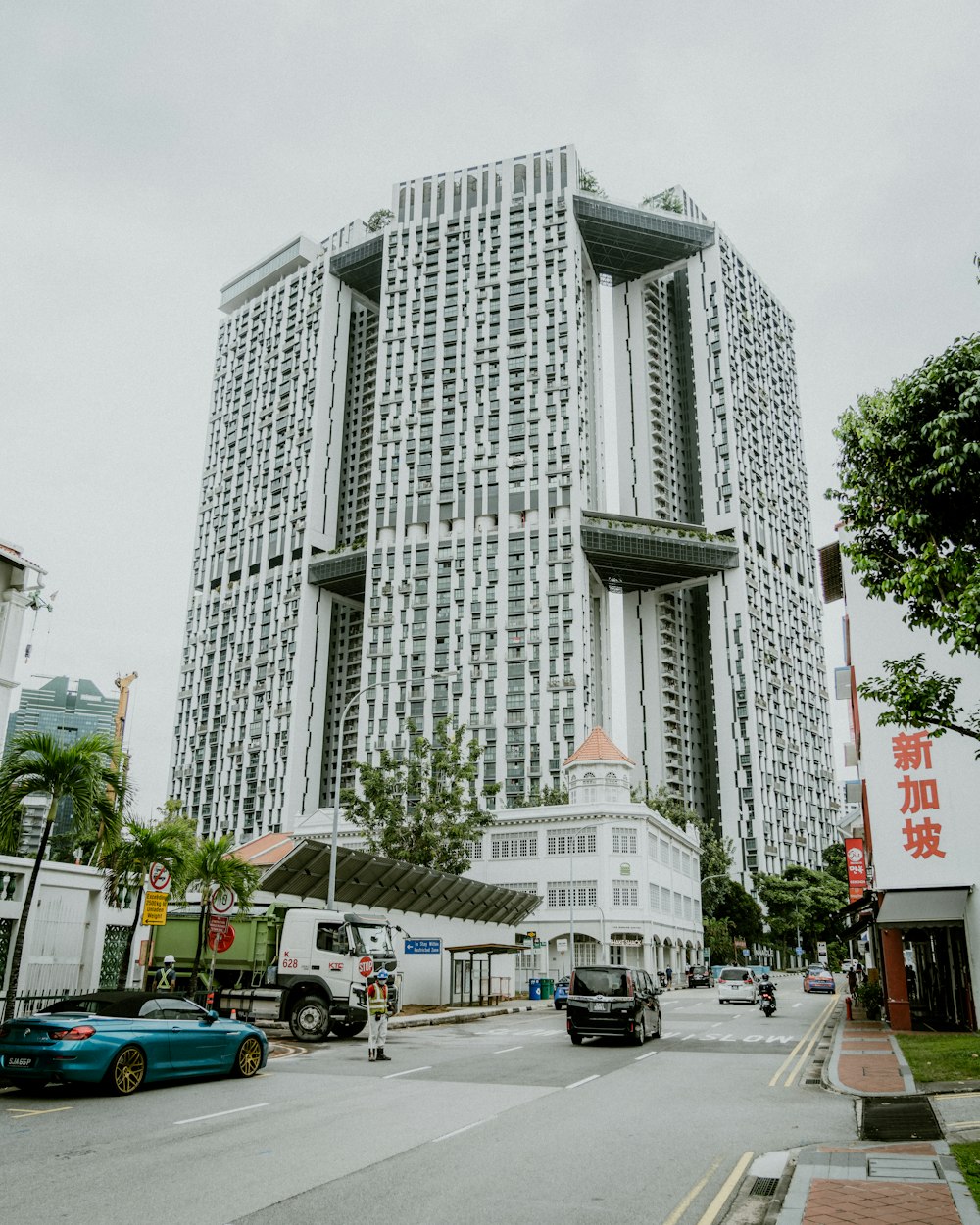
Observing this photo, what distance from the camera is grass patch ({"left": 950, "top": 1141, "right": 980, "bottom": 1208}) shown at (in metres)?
8.11

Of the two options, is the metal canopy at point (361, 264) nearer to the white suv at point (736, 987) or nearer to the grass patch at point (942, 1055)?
the white suv at point (736, 987)

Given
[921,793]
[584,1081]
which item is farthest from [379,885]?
[584,1081]

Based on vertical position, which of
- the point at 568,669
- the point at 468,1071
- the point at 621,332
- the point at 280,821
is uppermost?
the point at 621,332

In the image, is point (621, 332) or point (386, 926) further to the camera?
point (621, 332)

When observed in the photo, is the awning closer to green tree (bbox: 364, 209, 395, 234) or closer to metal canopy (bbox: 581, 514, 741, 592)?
metal canopy (bbox: 581, 514, 741, 592)

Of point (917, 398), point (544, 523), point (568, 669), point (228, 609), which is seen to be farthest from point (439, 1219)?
point (228, 609)

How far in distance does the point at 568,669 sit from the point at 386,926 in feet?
251

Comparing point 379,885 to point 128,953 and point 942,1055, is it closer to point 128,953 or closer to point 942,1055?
point 128,953

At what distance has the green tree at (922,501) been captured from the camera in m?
11.5

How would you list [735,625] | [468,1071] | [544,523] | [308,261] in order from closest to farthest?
[468,1071] < [544,523] < [735,625] < [308,261]

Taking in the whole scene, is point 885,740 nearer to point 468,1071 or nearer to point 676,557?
point 468,1071

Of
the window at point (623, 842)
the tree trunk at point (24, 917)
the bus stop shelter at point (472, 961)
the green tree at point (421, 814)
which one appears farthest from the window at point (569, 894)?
the tree trunk at point (24, 917)

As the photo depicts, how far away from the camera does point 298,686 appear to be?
367 ft

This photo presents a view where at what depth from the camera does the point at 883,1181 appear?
8594mm
